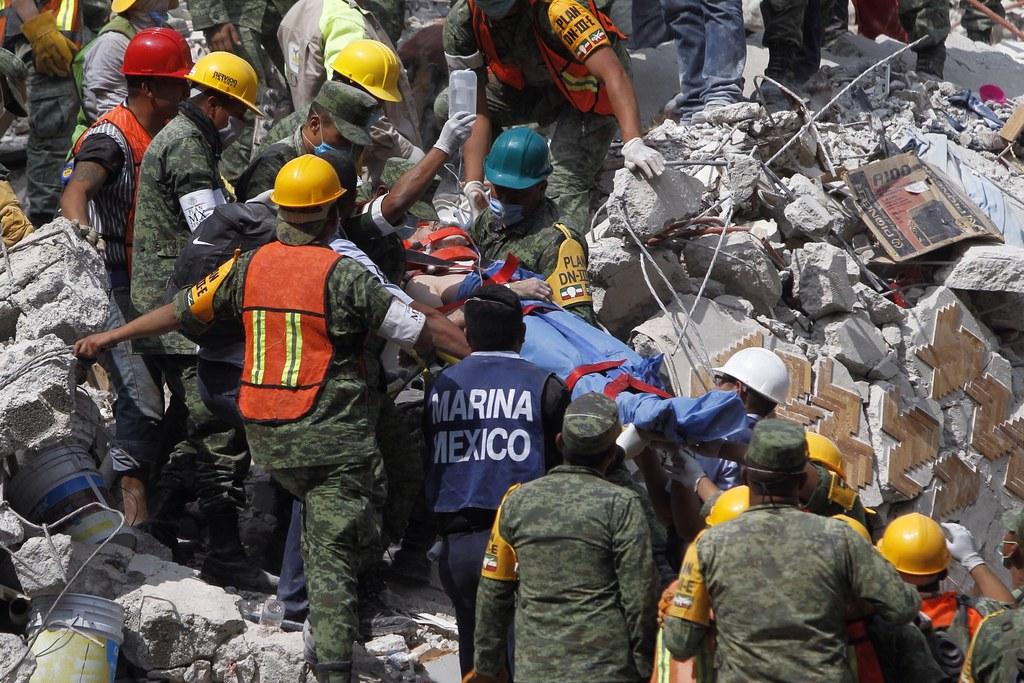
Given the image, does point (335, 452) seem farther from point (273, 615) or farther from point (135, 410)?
point (135, 410)

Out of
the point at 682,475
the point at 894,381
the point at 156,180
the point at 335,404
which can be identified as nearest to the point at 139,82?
the point at 156,180

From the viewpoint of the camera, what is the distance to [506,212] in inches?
241

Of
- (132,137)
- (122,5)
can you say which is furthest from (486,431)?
(122,5)

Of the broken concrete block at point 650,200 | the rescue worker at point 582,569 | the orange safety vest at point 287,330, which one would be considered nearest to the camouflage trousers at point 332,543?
the orange safety vest at point 287,330

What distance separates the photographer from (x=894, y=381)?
7.82 meters

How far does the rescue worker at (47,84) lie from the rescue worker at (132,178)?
1927mm

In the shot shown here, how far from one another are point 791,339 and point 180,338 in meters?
3.14

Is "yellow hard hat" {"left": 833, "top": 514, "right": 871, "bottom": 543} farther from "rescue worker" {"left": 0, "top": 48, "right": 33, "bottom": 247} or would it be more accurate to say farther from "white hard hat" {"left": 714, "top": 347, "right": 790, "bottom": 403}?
"rescue worker" {"left": 0, "top": 48, "right": 33, "bottom": 247}

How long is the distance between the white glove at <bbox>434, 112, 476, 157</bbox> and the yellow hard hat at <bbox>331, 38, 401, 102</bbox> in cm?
56

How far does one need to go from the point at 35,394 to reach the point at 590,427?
85.5 inches

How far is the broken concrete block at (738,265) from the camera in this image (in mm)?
7477

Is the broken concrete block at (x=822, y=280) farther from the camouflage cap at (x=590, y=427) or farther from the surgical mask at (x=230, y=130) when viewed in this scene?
the camouflage cap at (x=590, y=427)

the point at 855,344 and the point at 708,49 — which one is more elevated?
the point at 708,49

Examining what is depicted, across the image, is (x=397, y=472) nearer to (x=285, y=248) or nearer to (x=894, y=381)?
(x=285, y=248)
